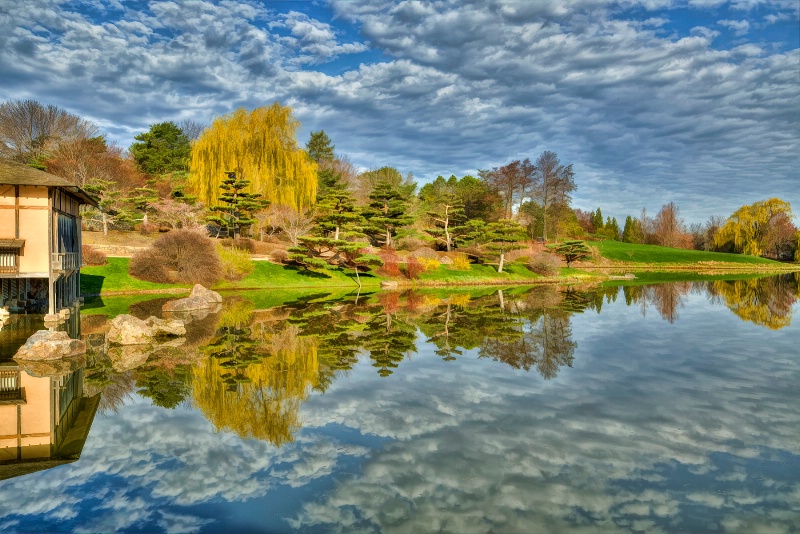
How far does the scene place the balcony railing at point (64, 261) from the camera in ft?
66.8

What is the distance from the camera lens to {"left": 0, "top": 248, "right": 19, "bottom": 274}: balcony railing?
19.7 meters

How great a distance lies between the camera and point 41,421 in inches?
377

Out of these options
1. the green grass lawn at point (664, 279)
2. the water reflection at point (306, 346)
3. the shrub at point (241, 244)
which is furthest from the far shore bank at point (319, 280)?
the water reflection at point (306, 346)

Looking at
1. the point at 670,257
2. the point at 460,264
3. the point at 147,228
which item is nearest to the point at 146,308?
the point at 147,228

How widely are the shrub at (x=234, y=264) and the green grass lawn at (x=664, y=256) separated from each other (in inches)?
2186

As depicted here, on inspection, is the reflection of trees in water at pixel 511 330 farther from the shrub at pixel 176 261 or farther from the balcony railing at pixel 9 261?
the shrub at pixel 176 261

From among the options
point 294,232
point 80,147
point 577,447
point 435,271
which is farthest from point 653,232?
point 577,447

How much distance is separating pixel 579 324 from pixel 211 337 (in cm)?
1517

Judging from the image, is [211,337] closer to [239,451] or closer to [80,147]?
[239,451]

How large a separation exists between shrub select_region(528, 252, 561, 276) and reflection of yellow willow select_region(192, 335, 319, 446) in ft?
133

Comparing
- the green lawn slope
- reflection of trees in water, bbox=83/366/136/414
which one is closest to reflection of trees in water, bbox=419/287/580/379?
reflection of trees in water, bbox=83/366/136/414

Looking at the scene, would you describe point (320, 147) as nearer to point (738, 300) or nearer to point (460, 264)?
point (460, 264)

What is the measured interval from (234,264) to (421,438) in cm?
3121

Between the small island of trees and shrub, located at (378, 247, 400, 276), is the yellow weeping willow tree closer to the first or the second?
the small island of trees
